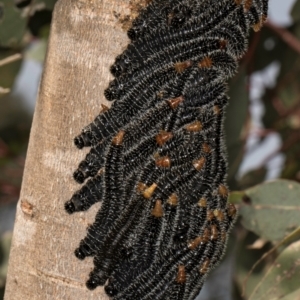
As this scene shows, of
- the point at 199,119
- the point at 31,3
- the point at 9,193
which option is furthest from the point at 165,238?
the point at 9,193

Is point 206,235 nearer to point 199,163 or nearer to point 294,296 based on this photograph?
point 199,163

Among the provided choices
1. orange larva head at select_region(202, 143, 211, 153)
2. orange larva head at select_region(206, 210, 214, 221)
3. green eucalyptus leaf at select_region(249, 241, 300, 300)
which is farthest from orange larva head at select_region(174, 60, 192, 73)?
green eucalyptus leaf at select_region(249, 241, 300, 300)

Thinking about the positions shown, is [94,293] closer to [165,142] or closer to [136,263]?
[136,263]

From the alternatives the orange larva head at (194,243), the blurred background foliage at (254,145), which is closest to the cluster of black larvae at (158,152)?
the orange larva head at (194,243)

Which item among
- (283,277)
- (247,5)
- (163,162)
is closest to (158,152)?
(163,162)

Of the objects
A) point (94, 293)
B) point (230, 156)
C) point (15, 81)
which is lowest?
point (230, 156)

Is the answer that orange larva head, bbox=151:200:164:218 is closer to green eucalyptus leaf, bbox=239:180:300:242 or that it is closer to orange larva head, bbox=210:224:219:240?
orange larva head, bbox=210:224:219:240
